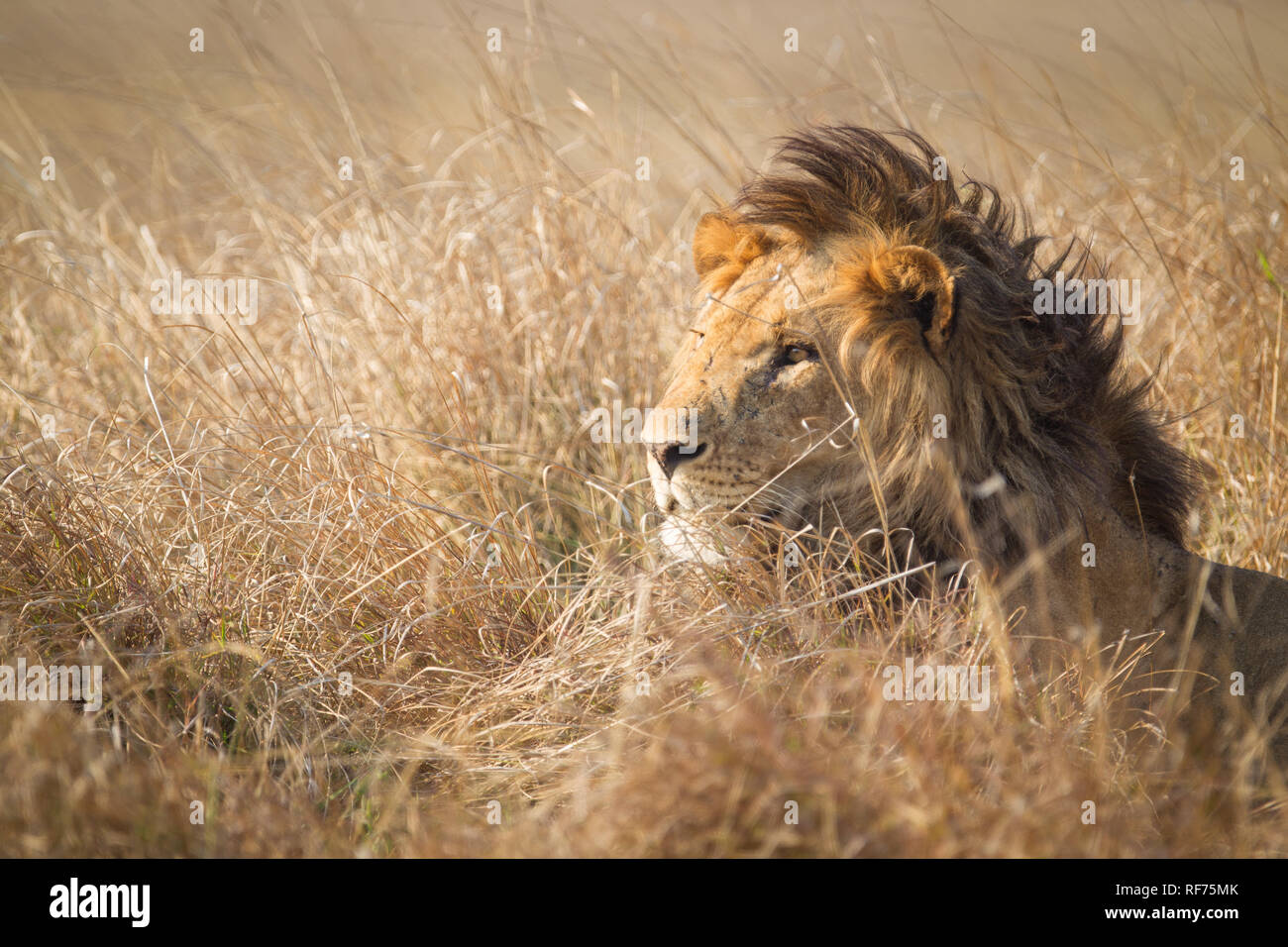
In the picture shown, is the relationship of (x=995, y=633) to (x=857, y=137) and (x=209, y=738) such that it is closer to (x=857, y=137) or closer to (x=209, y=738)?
(x=857, y=137)

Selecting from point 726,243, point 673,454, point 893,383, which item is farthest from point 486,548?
point 893,383

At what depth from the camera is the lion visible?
113 inches

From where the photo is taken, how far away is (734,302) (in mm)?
3113

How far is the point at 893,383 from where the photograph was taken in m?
2.88

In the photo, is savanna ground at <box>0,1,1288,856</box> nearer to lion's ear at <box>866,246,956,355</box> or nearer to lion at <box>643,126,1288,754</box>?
lion at <box>643,126,1288,754</box>

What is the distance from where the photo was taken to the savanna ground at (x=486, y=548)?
239 cm

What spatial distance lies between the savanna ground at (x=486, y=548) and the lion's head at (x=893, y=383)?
289mm

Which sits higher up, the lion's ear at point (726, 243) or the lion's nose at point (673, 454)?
the lion's ear at point (726, 243)

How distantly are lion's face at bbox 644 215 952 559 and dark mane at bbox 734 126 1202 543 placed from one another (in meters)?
0.12

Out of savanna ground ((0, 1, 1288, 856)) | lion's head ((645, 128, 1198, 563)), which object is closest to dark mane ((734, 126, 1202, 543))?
lion's head ((645, 128, 1198, 563))

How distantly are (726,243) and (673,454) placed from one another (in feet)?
2.54

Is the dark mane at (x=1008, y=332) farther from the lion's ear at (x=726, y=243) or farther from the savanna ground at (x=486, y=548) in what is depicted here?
the savanna ground at (x=486, y=548)

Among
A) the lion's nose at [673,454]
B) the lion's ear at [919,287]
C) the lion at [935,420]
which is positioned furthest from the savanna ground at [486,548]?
the lion's ear at [919,287]
